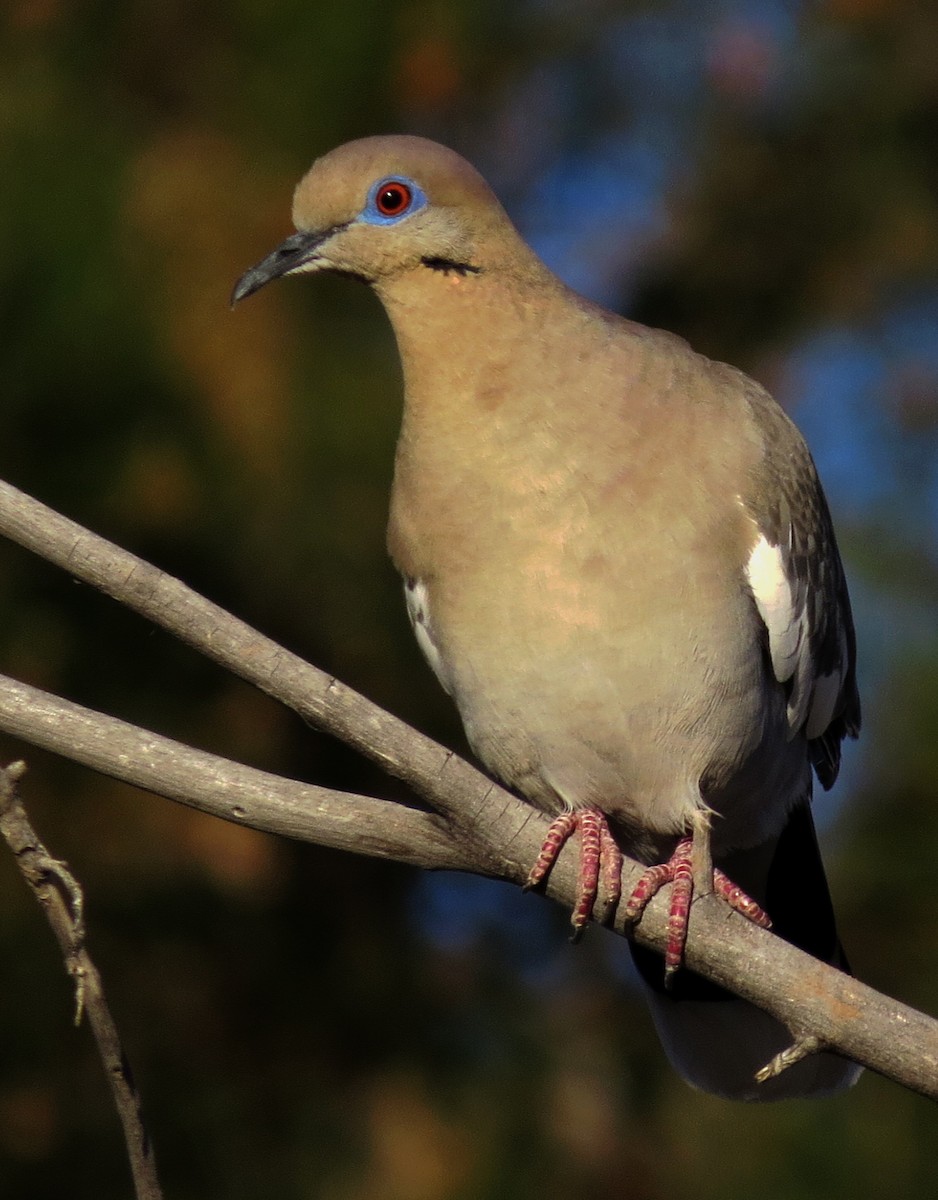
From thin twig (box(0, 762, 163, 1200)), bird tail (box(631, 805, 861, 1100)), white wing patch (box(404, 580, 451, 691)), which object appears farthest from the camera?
bird tail (box(631, 805, 861, 1100))

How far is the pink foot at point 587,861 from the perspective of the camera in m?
2.54

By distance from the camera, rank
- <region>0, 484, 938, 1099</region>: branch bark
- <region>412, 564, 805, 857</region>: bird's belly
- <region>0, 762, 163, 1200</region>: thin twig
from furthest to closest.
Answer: <region>412, 564, 805, 857</region>: bird's belly → <region>0, 484, 938, 1099</region>: branch bark → <region>0, 762, 163, 1200</region>: thin twig

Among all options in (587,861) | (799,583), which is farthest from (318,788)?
(799,583)

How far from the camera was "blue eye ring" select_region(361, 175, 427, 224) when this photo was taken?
9.86 feet

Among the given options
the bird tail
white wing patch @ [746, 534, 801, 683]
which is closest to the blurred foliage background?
the bird tail

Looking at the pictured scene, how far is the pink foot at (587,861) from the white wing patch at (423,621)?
0.38 metres

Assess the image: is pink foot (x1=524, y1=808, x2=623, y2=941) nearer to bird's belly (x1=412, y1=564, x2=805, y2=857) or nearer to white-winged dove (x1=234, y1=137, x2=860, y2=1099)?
white-winged dove (x1=234, y1=137, x2=860, y2=1099)

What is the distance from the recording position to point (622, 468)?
2.92m

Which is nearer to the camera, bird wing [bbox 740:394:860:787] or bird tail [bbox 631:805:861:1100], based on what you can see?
bird wing [bbox 740:394:860:787]

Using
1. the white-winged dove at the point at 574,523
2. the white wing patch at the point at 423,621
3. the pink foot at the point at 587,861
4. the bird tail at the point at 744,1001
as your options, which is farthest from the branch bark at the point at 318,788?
the bird tail at the point at 744,1001

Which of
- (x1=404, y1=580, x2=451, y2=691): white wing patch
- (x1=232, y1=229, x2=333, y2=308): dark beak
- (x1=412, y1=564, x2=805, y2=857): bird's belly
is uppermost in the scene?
(x1=232, y1=229, x2=333, y2=308): dark beak

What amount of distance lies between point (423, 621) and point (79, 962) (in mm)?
1254

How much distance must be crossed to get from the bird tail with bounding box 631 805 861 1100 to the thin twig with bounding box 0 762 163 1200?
1.71 meters

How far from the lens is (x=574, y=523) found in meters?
2.89
